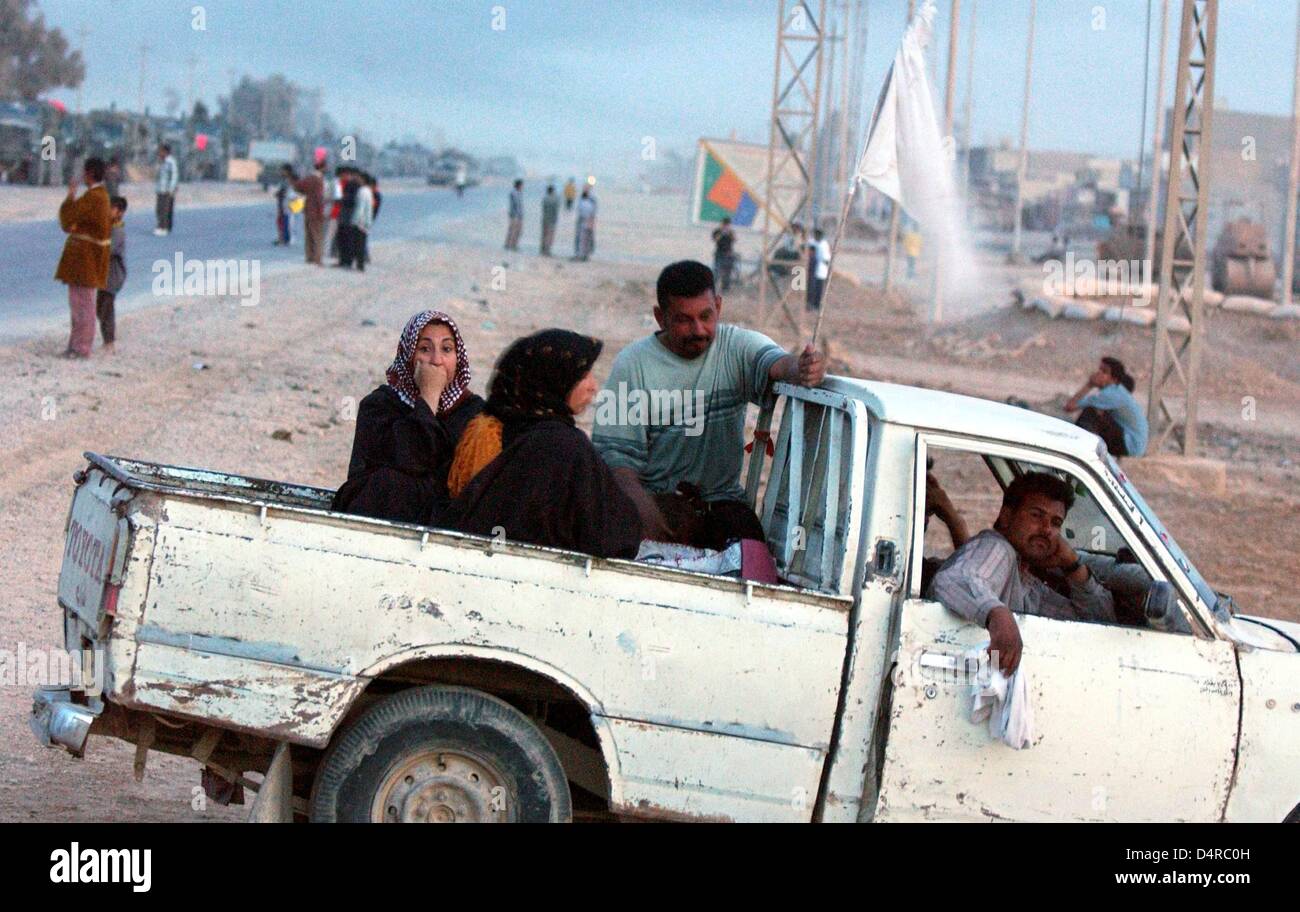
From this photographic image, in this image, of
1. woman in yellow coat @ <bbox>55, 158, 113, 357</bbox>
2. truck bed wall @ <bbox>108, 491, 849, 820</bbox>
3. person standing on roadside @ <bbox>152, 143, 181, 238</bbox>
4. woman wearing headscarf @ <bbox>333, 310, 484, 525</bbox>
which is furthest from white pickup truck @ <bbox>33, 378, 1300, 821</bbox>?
person standing on roadside @ <bbox>152, 143, 181, 238</bbox>

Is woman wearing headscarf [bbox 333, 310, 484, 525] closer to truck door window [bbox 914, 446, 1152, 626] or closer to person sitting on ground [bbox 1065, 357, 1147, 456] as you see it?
truck door window [bbox 914, 446, 1152, 626]

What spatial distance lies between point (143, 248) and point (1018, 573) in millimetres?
28571

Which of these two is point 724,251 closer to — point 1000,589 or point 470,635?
point 1000,589

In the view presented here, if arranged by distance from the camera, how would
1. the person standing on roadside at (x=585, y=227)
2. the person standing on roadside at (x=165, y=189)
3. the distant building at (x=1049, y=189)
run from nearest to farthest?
the person standing on roadside at (x=165, y=189)
the person standing on roadside at (x=585, y=227)
the distant building at (x=1049, y=189)

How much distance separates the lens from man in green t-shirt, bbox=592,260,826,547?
594 cm

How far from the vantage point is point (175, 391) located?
15008 millimetres

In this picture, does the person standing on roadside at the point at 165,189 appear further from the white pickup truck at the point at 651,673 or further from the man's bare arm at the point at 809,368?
the white pickup truck at the point at 651,673

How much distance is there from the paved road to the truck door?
1399 centimetres

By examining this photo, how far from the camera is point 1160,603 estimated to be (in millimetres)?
4715

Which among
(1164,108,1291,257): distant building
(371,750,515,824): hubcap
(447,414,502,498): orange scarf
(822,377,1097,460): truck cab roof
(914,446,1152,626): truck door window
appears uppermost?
(1164,108,1291,257): distant building

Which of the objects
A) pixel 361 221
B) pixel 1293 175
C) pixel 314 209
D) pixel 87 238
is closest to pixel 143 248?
pixel 314 209

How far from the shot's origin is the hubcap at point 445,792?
456cm

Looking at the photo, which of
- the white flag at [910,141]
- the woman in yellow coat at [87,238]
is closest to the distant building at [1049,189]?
the woman in yellow coat at [87,238]

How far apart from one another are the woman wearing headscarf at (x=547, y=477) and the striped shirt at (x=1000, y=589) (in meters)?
0.97
